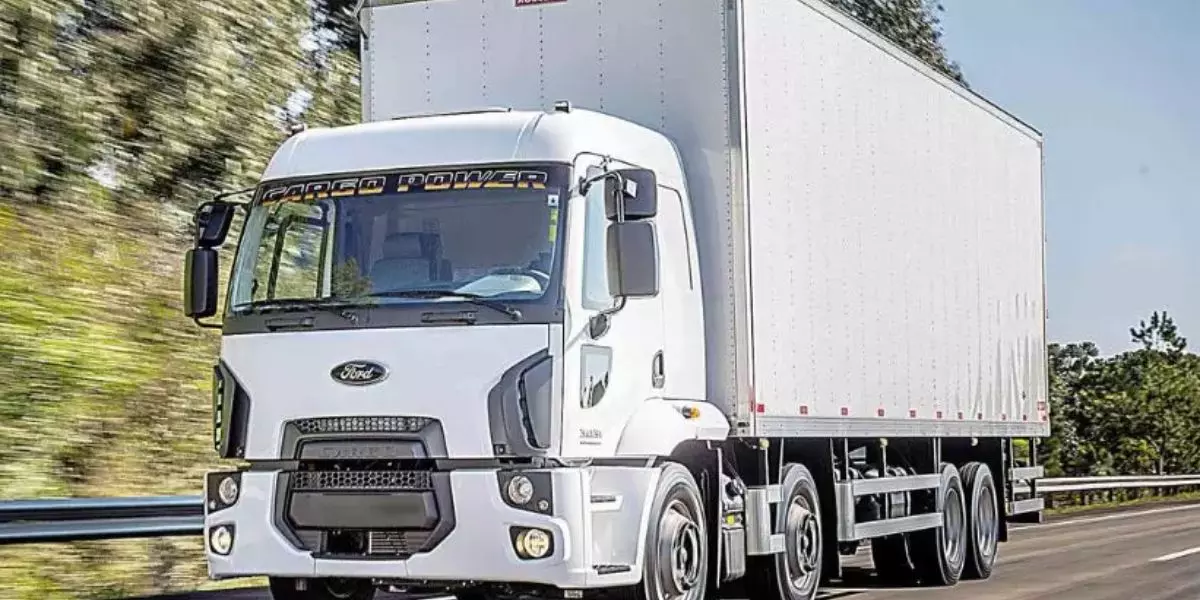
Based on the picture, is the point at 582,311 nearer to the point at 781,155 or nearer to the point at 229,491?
the point at 229,491

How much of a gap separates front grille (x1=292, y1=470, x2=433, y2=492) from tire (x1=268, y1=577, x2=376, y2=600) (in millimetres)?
573

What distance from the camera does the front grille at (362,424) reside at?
932 cm

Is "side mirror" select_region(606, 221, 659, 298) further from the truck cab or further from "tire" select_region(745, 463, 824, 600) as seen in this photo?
"tire" select_region(745, 463, 824, 600)

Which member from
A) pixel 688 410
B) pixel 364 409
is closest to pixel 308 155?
pixel 364 409

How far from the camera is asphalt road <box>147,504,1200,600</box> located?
1410 cm

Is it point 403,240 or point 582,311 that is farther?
point 403,240

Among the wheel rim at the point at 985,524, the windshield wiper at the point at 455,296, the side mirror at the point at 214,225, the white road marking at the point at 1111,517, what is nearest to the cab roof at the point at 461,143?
the side mirror at the point at 214,225

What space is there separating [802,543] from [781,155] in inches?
106

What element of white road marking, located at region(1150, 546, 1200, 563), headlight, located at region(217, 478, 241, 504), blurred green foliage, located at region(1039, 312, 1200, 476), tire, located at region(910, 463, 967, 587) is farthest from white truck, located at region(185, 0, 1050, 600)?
blurred green foliage, located at region(1039, 312, 1200, 476)

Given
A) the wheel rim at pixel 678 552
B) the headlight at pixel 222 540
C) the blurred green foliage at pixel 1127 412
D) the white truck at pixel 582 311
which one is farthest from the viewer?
the blurred green foliage at pixel 1127 412

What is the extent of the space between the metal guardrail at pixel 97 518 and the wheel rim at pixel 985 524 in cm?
751

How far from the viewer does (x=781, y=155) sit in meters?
11.8

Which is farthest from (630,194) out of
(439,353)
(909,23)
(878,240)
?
(909,23)

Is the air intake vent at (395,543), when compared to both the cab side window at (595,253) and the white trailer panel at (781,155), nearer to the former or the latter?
the cab side window at (595,253)
